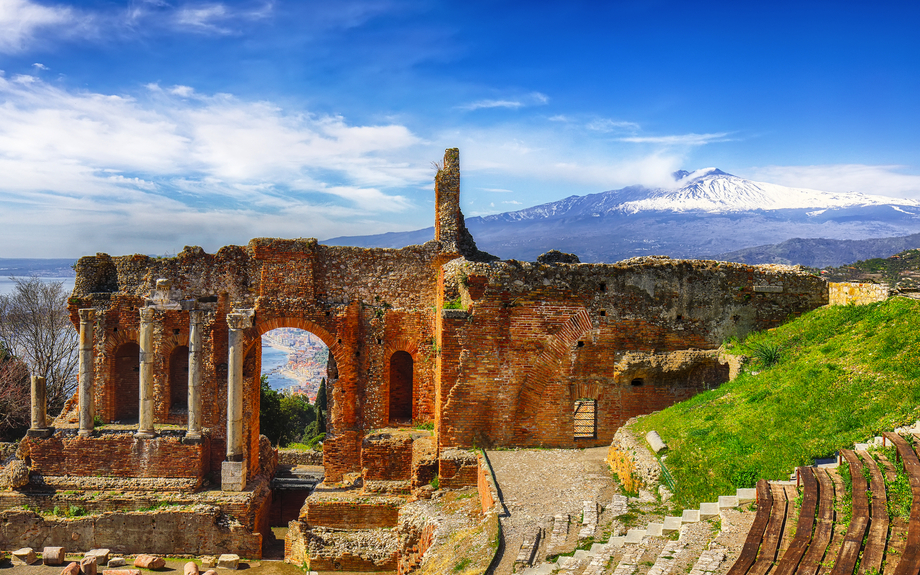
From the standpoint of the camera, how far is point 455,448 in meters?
13.8

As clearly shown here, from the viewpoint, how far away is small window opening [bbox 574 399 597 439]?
584 inches

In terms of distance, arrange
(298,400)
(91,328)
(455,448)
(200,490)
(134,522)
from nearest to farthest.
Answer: (455,448)
(134,522)
(200,490)
(91,328)
(298,400)

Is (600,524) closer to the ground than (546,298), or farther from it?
closer to the ground

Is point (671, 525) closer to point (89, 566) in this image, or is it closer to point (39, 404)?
point (89, 566)

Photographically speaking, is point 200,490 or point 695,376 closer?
point 695,376

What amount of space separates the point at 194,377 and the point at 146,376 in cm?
129

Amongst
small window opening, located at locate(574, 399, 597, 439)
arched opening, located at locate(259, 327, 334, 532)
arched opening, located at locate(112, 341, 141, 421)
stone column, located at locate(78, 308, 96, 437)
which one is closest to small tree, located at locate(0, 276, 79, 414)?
arched opening, located at locate(259, 327, 334, 532)

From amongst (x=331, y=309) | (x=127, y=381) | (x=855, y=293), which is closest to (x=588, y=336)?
(x=855, y=293)

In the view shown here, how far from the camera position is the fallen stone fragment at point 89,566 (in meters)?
14.0

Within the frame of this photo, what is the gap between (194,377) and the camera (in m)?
17.1

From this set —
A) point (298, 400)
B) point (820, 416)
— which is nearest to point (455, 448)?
point (820, 416)

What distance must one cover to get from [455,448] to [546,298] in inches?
149

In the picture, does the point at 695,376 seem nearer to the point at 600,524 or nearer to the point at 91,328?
the point at 600,524

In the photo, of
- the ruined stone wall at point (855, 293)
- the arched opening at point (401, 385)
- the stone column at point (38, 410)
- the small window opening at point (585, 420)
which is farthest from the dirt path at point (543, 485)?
the stone column at point (38, 410)
